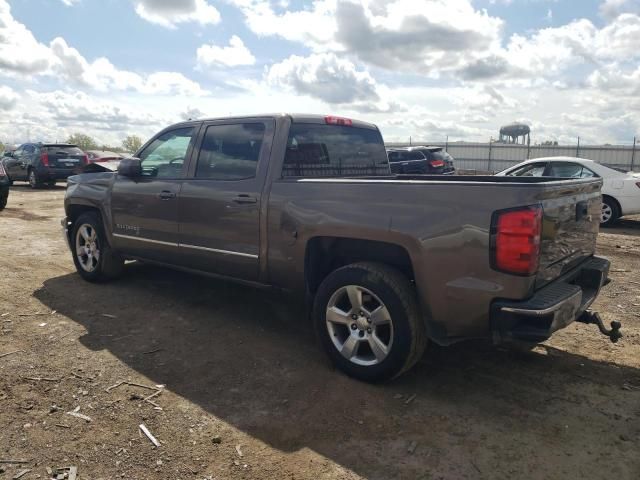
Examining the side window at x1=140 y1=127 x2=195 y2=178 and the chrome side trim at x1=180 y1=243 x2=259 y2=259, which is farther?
the side window at x1=140 y1=127 x2=195 y2=178

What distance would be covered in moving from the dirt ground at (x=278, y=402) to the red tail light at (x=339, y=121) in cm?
183

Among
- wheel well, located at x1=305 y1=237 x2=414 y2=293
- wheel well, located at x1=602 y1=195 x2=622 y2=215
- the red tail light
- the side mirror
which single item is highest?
the red tail light

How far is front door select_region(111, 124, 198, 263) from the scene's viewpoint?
4.78m

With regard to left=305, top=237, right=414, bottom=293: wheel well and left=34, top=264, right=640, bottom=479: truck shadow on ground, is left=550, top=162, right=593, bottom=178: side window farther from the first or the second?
left=305, top=237, right=414, bottom=293: wheel well

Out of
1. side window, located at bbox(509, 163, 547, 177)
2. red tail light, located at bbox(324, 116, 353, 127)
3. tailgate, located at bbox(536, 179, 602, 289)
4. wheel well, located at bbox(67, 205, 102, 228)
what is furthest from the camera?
side window, located at bbox(509, 163, 547, 177)

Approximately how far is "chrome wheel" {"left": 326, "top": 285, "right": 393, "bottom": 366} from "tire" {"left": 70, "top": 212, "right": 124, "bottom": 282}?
3.13 m

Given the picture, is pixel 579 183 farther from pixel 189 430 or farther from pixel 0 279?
pixel 0 279

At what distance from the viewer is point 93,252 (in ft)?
19.1

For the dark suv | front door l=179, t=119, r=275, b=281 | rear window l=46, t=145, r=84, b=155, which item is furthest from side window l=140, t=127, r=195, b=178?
rear window l=46, t=145, r=84, b=155

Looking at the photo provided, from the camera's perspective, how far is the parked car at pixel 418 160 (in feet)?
51.1

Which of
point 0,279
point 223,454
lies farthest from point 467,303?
point 0,279

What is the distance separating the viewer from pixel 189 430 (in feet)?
9.72

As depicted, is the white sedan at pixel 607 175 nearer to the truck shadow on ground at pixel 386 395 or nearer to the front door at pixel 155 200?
the truck shadow on ground at pixel 386 395

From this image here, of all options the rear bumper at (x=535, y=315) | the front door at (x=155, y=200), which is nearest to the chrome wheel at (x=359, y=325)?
the rear bumper at (x=535, y=315)
